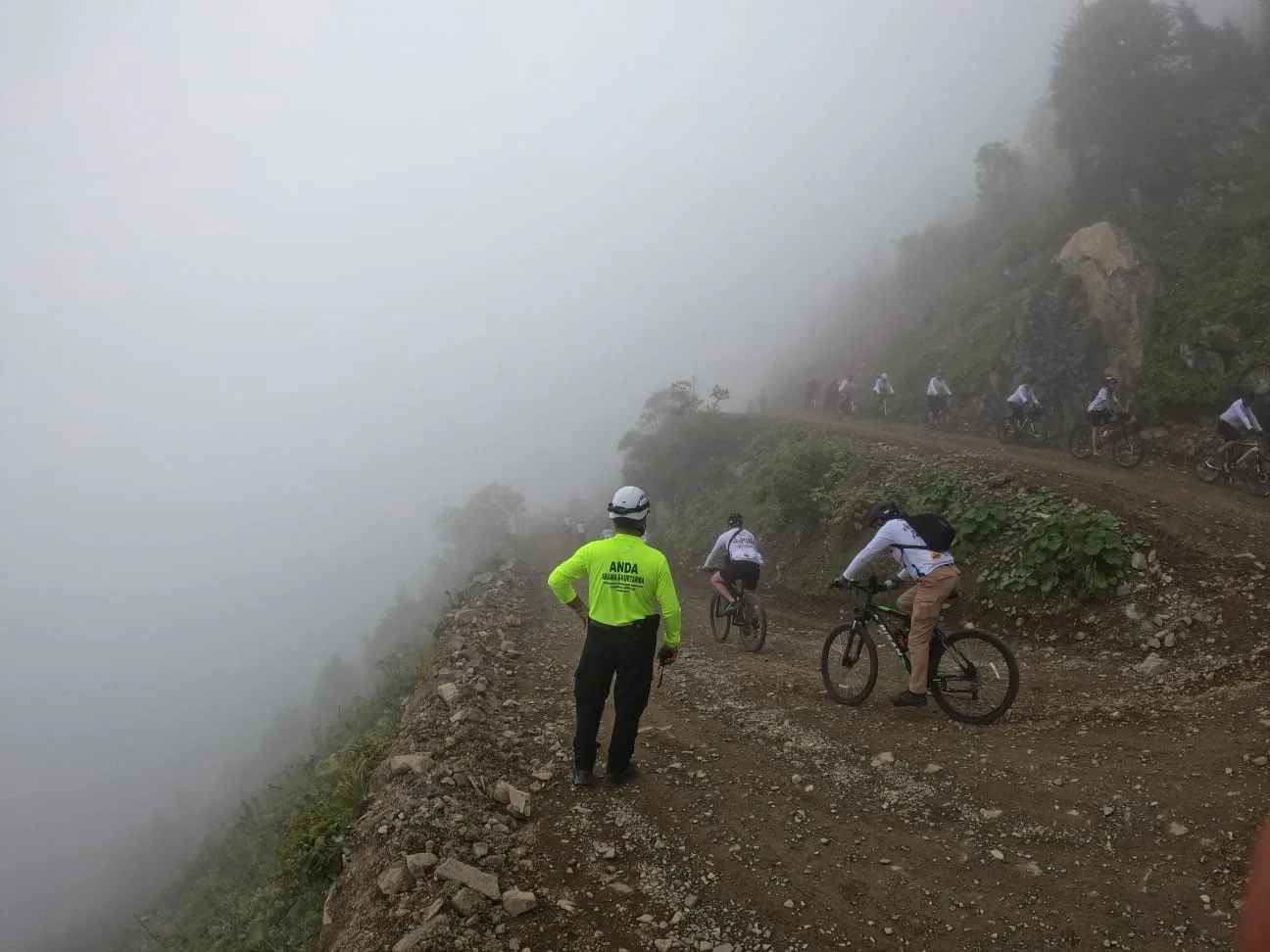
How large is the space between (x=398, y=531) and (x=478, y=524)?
11064 centimetres

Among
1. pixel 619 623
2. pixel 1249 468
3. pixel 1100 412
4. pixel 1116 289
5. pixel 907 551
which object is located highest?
pixel 1116 289

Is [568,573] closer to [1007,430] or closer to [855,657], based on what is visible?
[855,657]

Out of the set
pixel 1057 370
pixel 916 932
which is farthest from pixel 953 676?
pixel 1057 370

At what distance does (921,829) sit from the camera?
5199 mm

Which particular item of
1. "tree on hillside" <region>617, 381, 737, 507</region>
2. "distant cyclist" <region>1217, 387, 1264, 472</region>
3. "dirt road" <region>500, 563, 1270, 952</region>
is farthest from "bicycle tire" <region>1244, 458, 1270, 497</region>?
"tree on hillside" <region>617, 381, 737, 507</region>

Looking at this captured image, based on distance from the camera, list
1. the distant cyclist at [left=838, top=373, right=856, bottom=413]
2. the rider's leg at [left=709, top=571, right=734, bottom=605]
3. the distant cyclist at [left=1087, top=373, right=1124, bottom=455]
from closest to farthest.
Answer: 1. the rider's leg at [left=709, top=571, right=734, bottom=605]
2. the distant cyclist at [left=1087, top=373, right=1124, bottom=455]
3. the distant cyclist at [left=838, top=373, right=856, bottom=413]

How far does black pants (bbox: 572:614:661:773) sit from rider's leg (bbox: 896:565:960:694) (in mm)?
2990

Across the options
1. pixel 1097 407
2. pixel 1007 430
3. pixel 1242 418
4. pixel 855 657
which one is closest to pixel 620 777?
pixel 855 657

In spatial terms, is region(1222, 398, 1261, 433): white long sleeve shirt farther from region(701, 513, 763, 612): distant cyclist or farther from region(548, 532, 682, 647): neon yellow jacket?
region(548, 532, 682, 647): neon yellow jacket

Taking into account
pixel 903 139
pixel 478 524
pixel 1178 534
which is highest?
pixel 903 139

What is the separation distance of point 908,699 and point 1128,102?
86.5ft

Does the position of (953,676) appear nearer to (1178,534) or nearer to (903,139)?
(1178,534)

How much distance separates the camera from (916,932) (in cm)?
414

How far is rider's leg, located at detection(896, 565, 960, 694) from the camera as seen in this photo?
6.98 metres
